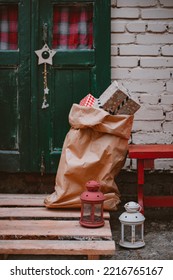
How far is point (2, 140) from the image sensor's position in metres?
5.46

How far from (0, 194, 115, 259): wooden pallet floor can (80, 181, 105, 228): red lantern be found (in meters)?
0.05

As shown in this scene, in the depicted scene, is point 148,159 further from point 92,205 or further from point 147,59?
point 147,59

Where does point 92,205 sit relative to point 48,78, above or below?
below

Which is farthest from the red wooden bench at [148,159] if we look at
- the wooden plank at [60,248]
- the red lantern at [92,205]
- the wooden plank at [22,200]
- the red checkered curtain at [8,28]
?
the red checkered curtain at [8,28]

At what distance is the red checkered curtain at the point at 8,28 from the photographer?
17.8 feet

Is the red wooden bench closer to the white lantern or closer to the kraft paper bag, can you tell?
the kraft paper bag

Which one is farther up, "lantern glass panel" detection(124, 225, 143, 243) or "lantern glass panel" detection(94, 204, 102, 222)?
"lantern glass panel" detection(94, 204, 102, 222)

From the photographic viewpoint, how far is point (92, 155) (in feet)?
14.8

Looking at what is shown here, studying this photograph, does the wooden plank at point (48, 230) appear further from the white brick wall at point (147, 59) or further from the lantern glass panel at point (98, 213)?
the white brick wall at point (147, 59)

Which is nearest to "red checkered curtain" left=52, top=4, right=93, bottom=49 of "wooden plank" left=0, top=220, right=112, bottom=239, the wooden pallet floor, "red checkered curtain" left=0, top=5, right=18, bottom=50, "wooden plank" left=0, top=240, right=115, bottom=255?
"red checkered curtain" left=0, top=5, right=18, bottom=50

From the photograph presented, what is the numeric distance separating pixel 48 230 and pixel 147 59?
2217 mm

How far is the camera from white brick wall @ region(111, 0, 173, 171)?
17.6 ft

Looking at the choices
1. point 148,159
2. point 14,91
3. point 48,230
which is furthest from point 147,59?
point 48,230

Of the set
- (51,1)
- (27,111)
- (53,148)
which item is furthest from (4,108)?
(51,1)
